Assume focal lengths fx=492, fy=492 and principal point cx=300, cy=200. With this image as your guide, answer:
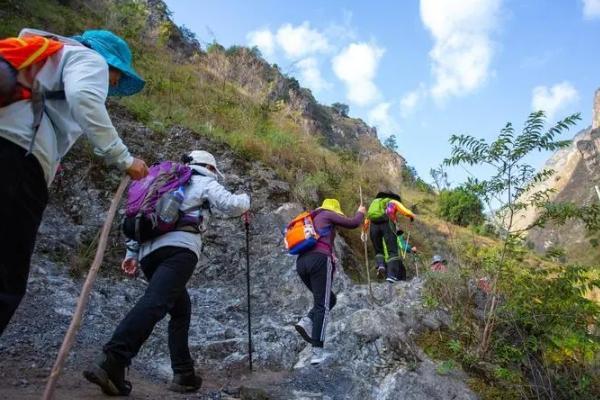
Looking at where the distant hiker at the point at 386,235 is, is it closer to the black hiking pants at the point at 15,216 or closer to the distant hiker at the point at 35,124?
the distant hiker at the point at 35,124

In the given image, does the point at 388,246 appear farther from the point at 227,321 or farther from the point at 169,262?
the point at 169,262

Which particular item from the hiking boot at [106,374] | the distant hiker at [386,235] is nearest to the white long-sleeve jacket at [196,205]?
the hiking boot at [106,374]

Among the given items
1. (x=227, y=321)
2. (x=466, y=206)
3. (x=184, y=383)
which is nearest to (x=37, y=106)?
(x=184, y=383)

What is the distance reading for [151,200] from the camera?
3270mm

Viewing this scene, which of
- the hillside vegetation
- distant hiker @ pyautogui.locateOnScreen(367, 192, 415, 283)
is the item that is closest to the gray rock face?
the hillside vegetation

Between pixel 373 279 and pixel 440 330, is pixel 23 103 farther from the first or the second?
pixel 373 279

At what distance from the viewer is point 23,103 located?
212 cm

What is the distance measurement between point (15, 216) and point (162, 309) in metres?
1.18

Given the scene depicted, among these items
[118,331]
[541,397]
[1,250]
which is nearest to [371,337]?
[541,397]

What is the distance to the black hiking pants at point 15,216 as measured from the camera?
6.70 feet

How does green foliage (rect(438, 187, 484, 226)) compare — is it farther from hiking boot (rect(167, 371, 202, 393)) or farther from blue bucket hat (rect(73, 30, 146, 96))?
blue bucket hat (rect(73, 30, 146, 96))

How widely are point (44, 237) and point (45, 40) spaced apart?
416cm

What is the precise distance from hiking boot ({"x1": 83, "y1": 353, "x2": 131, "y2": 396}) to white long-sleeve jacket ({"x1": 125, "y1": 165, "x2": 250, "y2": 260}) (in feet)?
2.43

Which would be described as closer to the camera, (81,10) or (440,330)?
(440,330)
